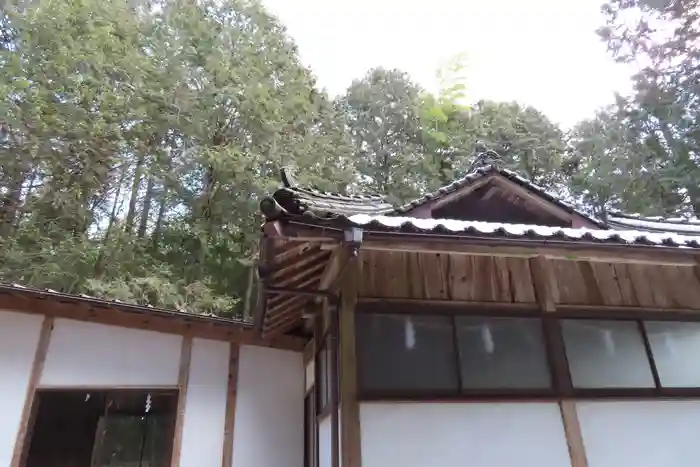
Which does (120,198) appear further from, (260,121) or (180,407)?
(180,407)

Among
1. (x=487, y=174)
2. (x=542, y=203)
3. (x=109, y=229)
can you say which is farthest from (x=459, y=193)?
(x=109, y=229)

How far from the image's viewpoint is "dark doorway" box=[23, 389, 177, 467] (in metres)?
9.12

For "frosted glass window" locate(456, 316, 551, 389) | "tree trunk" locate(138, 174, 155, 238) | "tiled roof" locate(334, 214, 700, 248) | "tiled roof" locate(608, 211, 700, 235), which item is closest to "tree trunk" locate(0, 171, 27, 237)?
"tree trunk" locate(138, 174, 155, 238)

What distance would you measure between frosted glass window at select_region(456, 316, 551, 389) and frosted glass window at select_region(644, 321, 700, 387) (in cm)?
114

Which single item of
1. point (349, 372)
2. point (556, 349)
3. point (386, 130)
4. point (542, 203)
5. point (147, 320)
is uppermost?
point (386, 130)

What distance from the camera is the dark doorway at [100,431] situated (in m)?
9.12

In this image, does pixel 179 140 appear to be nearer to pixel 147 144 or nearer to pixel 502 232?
pixel 147 144

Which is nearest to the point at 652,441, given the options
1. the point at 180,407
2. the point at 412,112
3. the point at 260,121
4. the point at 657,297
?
the point at 657,297

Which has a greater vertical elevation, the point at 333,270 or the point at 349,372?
the point at 333,270

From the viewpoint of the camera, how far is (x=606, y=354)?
415 centimetres

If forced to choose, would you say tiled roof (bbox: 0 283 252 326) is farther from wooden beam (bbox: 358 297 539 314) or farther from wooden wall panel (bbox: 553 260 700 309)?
wooden wall panel (bbox: 553 260 700 309)

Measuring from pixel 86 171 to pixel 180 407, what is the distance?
736 centimetres

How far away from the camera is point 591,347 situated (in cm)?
416

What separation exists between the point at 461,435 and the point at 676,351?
2313mm
